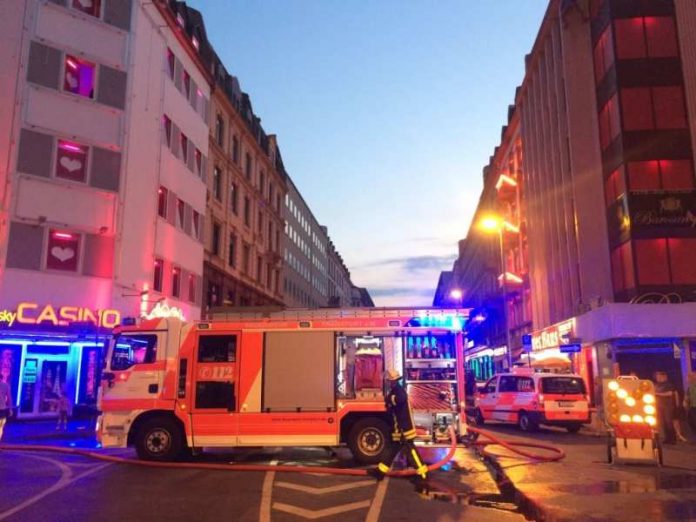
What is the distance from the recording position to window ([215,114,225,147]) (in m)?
36.5

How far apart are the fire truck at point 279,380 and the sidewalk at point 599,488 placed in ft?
7.49

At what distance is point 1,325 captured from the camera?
20266mm

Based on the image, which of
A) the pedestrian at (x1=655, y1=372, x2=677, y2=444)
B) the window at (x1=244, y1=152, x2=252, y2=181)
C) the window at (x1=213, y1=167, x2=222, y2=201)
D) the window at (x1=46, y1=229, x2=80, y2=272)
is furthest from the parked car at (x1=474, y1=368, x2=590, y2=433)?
the window at (x1=244, y1=152, x2=252, y2=181)

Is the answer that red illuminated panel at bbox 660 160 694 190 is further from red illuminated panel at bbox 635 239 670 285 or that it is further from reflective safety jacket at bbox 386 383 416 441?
reflective safety jacket at bbox 386 383 416 441

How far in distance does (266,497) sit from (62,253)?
16527 mm

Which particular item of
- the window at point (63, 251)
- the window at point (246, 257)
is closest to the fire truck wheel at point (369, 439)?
the window at point (63, 251)

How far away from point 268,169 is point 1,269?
29536mm

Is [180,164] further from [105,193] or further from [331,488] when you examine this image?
[331,488]

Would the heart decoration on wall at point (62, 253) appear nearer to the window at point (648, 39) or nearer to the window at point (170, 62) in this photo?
the window at point (170, 62)

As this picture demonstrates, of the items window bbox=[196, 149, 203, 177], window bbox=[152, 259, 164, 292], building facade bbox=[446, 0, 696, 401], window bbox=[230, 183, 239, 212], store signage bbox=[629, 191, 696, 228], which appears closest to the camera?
building facade bbox=[446, 0, 696, 401]

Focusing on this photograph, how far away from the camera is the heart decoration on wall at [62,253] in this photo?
866 inches

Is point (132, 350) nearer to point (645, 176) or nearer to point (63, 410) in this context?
point (63, 410)

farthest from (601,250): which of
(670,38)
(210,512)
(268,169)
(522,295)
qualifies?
(268,169)

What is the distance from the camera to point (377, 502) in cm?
862
